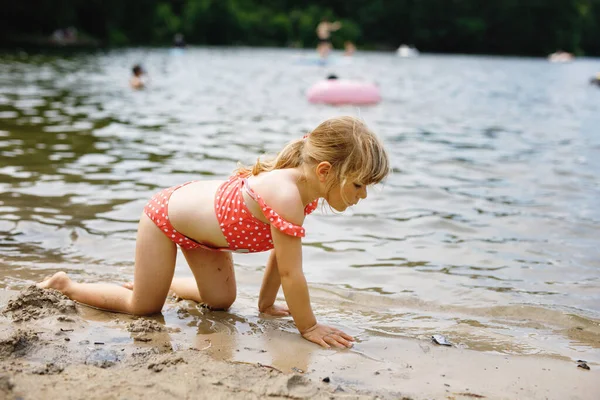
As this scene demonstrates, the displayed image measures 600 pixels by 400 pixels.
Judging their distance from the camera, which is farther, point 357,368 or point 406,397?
point 357,368

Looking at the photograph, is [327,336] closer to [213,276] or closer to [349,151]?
[213,276]

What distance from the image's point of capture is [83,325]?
3.12 metres

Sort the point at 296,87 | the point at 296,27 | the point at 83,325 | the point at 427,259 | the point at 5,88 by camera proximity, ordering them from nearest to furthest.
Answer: the point at 83,325 < the point at 427,259 < the point at 5,88 < the point at 296,87 < the point at 296,27

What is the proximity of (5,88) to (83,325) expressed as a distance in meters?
14.3

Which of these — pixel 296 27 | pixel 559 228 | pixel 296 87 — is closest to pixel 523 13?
pixel 296 27

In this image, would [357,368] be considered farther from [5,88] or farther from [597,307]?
[5,88]

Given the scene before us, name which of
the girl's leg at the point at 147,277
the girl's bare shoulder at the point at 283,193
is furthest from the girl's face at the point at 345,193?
the girl's leg at the point at 147,277

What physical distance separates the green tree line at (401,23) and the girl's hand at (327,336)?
64.6 m

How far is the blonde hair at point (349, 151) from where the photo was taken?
3.05 m

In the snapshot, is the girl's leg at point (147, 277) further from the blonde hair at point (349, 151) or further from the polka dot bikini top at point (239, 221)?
the blonde hair at point (349, 151)

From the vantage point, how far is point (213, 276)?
3537 mm

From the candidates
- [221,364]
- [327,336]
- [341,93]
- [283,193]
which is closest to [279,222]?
[283,193]

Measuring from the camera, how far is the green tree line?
71312mm

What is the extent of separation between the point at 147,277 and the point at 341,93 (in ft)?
39.6
